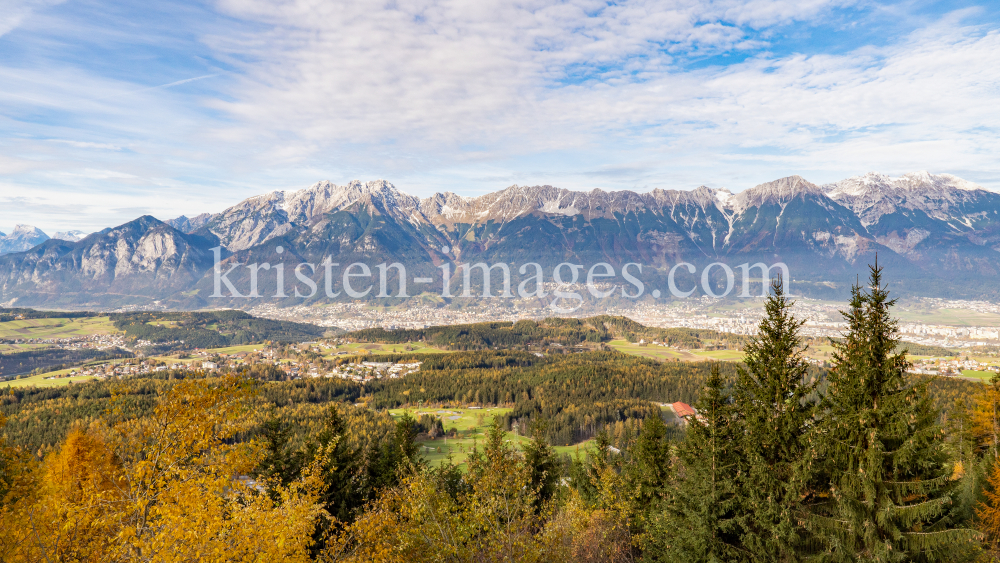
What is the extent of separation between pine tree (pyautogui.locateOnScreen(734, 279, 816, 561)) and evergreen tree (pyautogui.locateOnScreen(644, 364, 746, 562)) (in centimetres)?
59

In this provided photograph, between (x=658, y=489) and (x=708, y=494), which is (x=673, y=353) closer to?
(x=658, y=489)

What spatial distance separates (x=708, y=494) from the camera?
63.3 feet

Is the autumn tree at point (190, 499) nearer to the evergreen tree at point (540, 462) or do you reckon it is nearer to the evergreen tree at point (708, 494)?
the evergreen tree at point (708, 494)

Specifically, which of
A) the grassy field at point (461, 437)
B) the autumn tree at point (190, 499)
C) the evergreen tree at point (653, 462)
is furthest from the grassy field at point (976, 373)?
the autumn tree at point (190, 499)

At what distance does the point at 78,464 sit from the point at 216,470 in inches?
1485

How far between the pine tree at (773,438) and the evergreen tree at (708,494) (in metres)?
0.59

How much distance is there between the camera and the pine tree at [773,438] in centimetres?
1767

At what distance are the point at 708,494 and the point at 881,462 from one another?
6087 mm

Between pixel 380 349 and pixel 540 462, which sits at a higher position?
pixel 540 462

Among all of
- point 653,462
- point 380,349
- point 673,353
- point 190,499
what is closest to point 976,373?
point 673,353

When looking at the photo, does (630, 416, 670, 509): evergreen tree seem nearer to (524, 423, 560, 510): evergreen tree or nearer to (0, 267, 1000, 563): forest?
(0, 267, 1000, 563): forest

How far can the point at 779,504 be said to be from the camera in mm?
17594

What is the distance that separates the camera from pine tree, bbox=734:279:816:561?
1767cm

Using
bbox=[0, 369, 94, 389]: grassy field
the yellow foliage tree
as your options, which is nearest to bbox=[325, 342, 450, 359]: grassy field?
bbox=[0, 369, 94, 389]: grassy field
